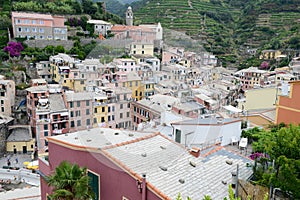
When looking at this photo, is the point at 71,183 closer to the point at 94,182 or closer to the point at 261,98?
the point at 94,182

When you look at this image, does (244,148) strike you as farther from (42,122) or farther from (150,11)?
(150,11)

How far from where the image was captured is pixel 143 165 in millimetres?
3453

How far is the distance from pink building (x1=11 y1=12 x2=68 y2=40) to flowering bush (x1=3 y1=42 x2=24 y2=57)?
172cm

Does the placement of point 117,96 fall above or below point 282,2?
below

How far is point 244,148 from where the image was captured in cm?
560

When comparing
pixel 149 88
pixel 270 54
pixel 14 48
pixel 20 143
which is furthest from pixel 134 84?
pixel 270 54

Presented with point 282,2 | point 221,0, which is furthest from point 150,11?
point 282,2

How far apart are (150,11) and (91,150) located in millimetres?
40773

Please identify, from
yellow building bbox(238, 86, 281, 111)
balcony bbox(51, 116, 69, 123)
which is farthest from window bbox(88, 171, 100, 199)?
balcony bbox(51, 116, 69, 123)

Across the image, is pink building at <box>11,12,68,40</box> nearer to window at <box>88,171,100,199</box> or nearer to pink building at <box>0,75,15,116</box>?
pink building at <box>0,75,15,116</box>

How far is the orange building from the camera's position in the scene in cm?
673

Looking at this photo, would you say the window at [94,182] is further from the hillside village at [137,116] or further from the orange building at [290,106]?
the orange building at [290,106]

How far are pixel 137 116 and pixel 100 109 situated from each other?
1828mm

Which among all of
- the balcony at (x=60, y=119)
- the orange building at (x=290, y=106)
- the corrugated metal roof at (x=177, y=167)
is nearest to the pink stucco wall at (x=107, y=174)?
the corrugated metal roof at (x=177, y=167)
